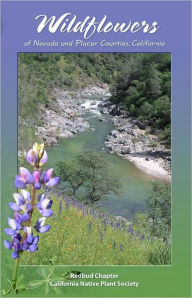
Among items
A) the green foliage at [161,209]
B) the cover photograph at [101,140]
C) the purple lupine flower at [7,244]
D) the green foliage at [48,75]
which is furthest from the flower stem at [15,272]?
the green foliage at [161,209]

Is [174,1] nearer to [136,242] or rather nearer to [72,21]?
[72,21]

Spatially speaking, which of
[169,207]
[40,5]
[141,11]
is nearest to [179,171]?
[169,207]

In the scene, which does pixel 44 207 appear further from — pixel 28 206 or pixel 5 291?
pixel 5 291

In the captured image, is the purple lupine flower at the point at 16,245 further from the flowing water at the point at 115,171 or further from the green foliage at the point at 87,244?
the flowing water at the point at 115,171

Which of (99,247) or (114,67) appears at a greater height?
(114,67)

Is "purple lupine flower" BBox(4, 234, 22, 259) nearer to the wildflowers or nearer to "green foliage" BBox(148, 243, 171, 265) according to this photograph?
the wildflowers

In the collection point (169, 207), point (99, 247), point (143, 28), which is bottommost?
point (99, 247)

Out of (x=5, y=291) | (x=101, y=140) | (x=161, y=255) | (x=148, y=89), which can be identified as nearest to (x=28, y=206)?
(x=5, y=291)
